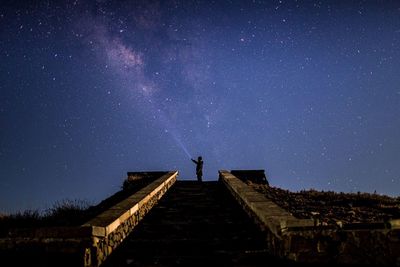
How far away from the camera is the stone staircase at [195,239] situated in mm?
4750

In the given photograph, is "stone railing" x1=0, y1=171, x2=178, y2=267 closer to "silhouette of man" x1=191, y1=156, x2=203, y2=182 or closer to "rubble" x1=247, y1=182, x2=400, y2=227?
"rubble" x1=247, y1=182, x2=400, y2=227

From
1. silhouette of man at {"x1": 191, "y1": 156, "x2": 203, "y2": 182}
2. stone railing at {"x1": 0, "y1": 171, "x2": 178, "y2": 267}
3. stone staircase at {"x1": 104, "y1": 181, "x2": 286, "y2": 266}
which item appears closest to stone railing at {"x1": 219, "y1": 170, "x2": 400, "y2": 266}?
stone staircase at {"x1": 104, "y1": 181, "x2": 286, "y2": 266}

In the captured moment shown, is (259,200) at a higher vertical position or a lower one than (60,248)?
higher

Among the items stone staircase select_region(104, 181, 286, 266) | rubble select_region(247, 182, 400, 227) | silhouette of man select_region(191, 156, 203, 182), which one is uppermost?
silhouette of man select_region(191, 156, 203, 182)

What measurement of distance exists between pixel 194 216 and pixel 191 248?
2443 mm

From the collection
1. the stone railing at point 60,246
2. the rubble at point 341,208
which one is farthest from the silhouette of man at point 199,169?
the stone railing at point 60,246

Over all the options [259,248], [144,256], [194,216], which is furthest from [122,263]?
[194,216]

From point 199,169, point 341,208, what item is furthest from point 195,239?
point 199,169

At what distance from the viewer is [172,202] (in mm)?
9930

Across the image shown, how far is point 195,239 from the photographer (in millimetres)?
5793

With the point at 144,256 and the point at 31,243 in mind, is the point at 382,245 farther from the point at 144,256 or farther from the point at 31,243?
the point at 31,243

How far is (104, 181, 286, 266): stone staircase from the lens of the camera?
475cm

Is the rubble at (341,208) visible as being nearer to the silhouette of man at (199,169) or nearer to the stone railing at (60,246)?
the stone railing at (60,246)

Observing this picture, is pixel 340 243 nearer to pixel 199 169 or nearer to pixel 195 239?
pixel 195 239
